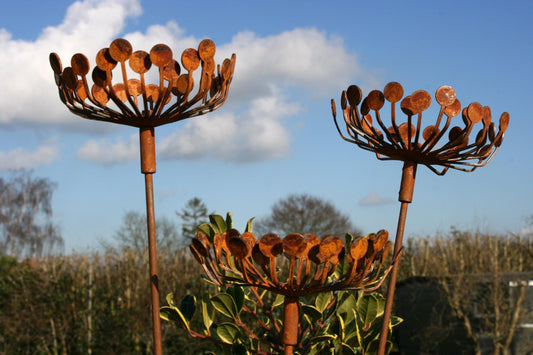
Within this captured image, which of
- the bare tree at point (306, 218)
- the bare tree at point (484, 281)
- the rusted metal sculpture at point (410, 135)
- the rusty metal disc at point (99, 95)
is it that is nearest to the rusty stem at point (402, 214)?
the rusted metal sculpture at point (410, 135)

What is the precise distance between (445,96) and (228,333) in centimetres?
83

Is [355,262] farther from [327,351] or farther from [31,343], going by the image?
[31,343]

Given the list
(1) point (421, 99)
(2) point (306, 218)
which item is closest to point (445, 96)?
(1) point (421, 99)

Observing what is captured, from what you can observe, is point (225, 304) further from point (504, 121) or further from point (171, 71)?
point (504, 121)

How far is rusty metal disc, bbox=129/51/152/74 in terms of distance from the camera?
4.32 feet

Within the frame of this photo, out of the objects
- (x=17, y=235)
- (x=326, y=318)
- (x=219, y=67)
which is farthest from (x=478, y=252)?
(x=17, y=235)

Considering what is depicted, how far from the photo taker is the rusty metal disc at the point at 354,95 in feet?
4.48

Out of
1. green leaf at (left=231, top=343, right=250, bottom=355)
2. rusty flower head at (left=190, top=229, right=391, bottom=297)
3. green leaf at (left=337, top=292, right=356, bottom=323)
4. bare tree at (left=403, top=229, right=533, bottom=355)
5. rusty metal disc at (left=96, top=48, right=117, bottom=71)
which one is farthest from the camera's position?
bare tree at (left=403, top=229, right=533, bottom=355)

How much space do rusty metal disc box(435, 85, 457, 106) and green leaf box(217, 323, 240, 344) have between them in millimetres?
787

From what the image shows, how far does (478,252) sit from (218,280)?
17.6 feet

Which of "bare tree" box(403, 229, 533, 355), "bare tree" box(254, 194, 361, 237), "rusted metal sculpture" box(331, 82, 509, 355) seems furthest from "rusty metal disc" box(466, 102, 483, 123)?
"bare tree" box(254, 194, 361, 237)

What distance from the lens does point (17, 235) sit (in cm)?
1906

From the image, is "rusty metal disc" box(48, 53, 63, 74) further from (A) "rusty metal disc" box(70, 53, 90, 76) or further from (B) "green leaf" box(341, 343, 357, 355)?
(B) "green leaf" box(341, 343, 357, 355)

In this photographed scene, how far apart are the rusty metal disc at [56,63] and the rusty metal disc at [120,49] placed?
0.65 ft
